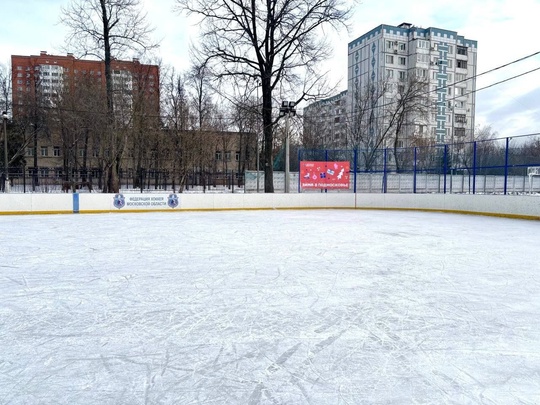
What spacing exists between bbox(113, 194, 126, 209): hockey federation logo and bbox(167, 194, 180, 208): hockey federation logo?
5.90ft

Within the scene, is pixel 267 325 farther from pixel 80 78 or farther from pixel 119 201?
pixel 80 78

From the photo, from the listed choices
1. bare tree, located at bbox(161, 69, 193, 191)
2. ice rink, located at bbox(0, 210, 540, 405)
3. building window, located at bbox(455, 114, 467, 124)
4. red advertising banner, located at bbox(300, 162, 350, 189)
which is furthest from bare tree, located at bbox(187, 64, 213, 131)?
building window, located at bbox(455, 114, 467, 124)

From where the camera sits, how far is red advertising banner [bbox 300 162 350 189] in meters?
18.8

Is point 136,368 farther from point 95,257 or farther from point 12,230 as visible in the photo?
point 12,230

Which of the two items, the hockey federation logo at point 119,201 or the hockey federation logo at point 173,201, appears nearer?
the hockey federation logo at point 119,201

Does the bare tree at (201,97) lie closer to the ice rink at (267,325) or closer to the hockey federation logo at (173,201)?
the hockey federation logo at (173,201)

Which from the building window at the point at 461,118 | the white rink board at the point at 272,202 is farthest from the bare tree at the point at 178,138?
the building window at the point at 461,118

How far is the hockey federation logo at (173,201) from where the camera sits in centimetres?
1652

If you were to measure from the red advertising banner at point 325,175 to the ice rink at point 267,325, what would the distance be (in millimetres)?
11172

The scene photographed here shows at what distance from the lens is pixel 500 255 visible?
730 cm

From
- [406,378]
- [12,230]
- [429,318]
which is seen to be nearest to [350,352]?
[406,378]

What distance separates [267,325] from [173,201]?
13635 millimetres

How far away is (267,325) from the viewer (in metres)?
3.67

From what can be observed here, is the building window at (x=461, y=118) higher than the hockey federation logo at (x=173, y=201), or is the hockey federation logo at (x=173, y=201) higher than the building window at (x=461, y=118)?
the building window at (x=461, y=118)
